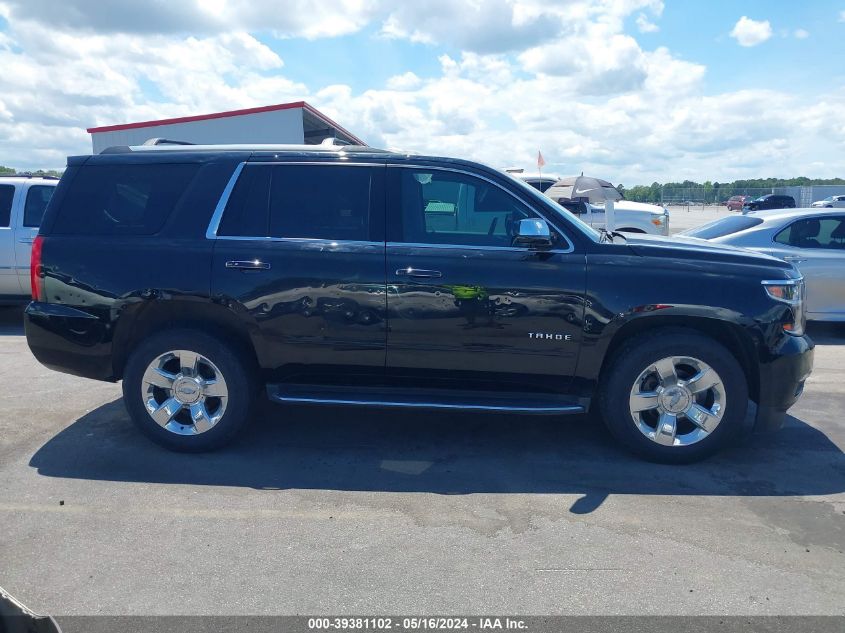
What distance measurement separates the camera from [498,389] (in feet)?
15.6

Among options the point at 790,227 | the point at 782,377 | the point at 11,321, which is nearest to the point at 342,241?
the point at 782,377

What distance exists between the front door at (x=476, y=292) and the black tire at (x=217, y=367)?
1.02 meters

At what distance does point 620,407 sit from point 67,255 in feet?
12.6

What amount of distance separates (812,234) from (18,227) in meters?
9.76

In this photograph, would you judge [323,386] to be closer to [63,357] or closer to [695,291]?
[63,357]

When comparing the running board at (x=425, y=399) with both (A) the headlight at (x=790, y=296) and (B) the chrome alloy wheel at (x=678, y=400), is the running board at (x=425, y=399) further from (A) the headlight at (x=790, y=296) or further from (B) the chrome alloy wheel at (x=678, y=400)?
(A) the headlight at (x=790, y=296)

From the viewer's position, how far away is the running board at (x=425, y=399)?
4586mm

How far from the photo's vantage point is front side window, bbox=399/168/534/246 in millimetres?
4699

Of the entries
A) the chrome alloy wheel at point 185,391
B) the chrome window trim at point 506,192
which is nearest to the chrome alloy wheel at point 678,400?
the chrome window trim at point 506,192

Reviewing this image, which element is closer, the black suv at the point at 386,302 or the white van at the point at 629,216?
the black suv at the point at 386,302

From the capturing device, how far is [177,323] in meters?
4.86

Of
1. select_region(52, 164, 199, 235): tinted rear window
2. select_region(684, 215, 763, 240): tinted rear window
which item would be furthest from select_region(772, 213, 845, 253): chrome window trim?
select_region(52, 164, 199, 235): tinted rear window

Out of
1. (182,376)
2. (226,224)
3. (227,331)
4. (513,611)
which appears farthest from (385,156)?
(513,611)

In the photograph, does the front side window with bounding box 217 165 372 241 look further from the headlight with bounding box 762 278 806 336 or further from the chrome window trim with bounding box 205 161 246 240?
the headlight with bounding box 762 278 806 336
